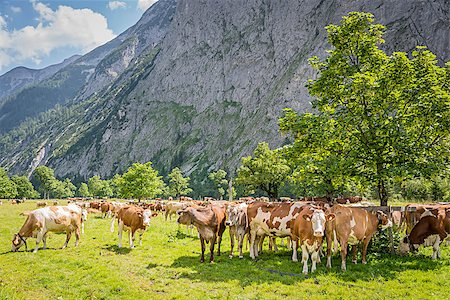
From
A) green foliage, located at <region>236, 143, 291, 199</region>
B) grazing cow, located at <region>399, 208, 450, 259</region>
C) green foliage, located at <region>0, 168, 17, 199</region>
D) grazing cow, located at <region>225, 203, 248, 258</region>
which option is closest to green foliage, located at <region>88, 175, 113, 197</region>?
green foliage, located at <region>0, 168, 17, 199</region>

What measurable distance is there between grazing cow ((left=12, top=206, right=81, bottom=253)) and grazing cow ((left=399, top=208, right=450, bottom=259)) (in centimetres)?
1722

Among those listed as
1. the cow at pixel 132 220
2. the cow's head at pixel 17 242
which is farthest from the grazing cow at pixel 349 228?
the cow's head at pixel 17 242

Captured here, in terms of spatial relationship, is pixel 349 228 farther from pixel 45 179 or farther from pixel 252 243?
pixel 45 179

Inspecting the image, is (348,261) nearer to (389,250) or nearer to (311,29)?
(389,250)

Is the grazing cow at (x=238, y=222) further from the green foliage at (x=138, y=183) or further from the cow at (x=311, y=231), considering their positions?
the green foliage at (x=138, y=183)

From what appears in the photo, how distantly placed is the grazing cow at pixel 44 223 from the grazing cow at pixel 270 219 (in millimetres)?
10113

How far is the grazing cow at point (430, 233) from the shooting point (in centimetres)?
1390

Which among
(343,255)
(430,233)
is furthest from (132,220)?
(430,233)

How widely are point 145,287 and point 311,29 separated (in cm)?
14608

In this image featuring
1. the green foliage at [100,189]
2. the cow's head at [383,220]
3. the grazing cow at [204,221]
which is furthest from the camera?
the green foliage at [100,189]

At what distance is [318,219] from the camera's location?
11773 millimetres

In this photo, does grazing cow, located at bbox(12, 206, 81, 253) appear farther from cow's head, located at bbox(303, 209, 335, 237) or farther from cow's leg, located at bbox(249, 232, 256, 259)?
cow's head, located at bbox(303, 209, 335, 237)

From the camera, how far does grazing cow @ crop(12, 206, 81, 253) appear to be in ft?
52.5

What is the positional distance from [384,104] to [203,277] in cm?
1200
